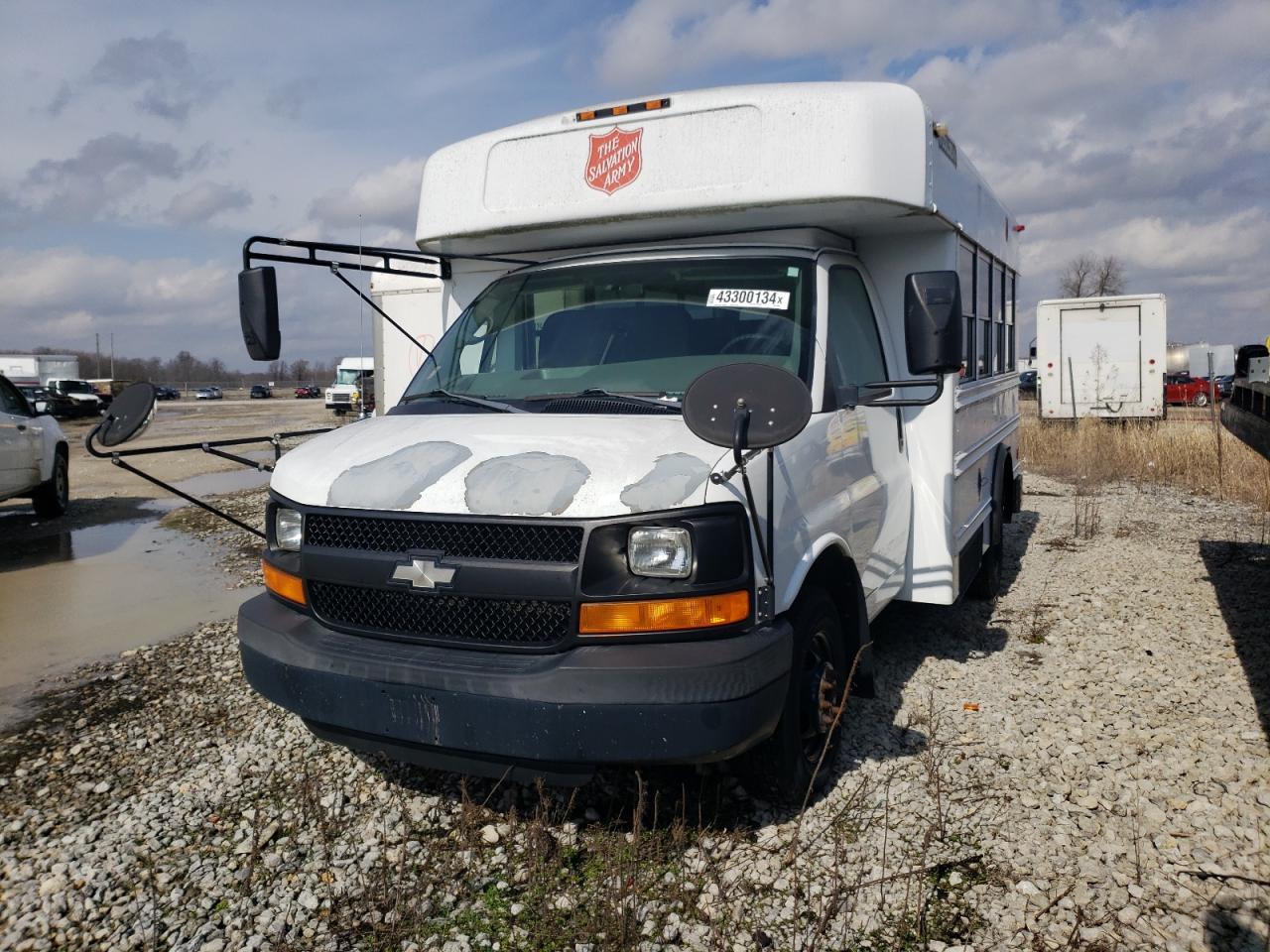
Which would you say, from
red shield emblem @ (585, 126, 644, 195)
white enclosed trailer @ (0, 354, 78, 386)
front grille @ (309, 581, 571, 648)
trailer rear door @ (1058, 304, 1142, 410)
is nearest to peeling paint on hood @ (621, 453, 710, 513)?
front grille @ (309, 581, 571, 648)

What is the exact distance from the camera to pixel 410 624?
10.8 ft

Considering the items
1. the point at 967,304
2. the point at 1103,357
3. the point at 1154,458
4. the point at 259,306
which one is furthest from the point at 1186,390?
the point at 259,306

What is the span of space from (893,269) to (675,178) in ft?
4.42

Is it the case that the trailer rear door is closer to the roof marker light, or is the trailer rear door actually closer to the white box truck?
the white box truck

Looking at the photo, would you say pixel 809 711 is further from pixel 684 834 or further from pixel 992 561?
pixel 992 561

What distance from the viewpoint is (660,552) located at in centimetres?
302

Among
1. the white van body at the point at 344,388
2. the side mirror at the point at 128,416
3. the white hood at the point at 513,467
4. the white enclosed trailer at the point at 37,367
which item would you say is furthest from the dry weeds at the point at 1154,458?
the white enclosed trailer at the point at 37,367

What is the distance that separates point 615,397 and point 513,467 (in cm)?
77

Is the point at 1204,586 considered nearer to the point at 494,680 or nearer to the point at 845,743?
the point at 845,743

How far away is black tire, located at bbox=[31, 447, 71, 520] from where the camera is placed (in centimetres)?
1188

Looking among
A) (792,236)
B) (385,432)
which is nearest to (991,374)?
(792,236)

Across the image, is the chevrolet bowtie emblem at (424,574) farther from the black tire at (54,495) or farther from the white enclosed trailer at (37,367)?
the white enclosed trailer at (37,367)

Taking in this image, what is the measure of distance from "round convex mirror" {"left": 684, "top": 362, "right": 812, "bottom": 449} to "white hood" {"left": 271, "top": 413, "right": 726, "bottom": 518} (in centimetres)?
16

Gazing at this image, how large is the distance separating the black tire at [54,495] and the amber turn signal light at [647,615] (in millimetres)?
11115
